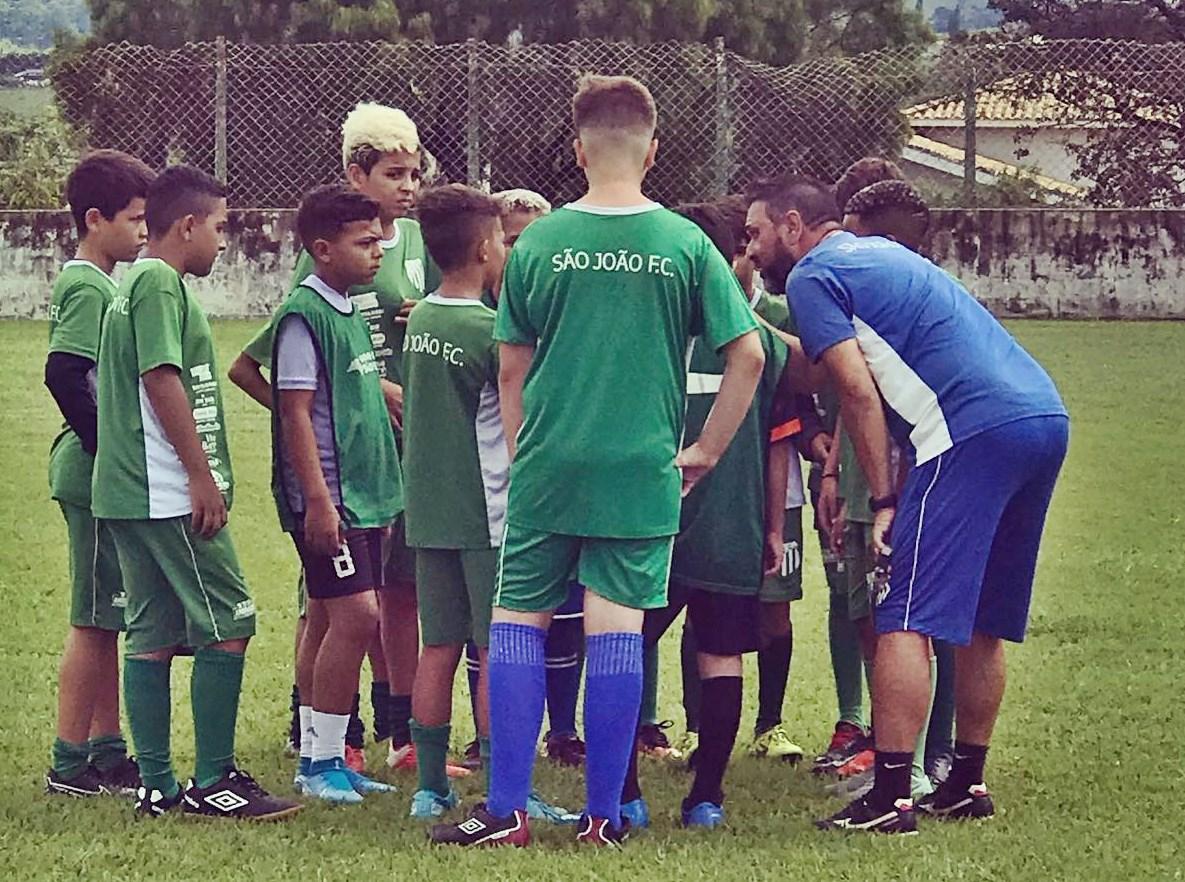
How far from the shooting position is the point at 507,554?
5254mm

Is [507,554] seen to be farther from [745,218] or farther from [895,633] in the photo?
[745,218]

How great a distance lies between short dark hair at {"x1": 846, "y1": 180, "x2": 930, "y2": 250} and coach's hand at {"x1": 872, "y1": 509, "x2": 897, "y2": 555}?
36.8 inches

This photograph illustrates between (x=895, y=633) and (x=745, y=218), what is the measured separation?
54.8 inches

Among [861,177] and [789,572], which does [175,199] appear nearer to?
[789,572]

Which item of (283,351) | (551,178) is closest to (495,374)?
(283,351)

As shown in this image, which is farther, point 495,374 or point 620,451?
point 495,374

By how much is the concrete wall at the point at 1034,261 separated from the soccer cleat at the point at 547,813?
12.2 metres

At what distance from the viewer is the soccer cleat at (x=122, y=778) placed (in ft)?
19.1

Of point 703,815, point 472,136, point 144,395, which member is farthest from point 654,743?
point 472,136

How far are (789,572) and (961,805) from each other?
2.95 feet

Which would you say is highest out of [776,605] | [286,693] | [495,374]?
[495,374]

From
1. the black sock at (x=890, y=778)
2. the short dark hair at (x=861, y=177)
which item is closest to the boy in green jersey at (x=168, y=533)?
the black sock at (x=890, y=778)

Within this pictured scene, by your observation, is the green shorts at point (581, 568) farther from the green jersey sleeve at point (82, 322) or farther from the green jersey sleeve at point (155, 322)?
the green jersey sleeve at point (82, 322)

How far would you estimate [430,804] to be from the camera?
563 centimetres
